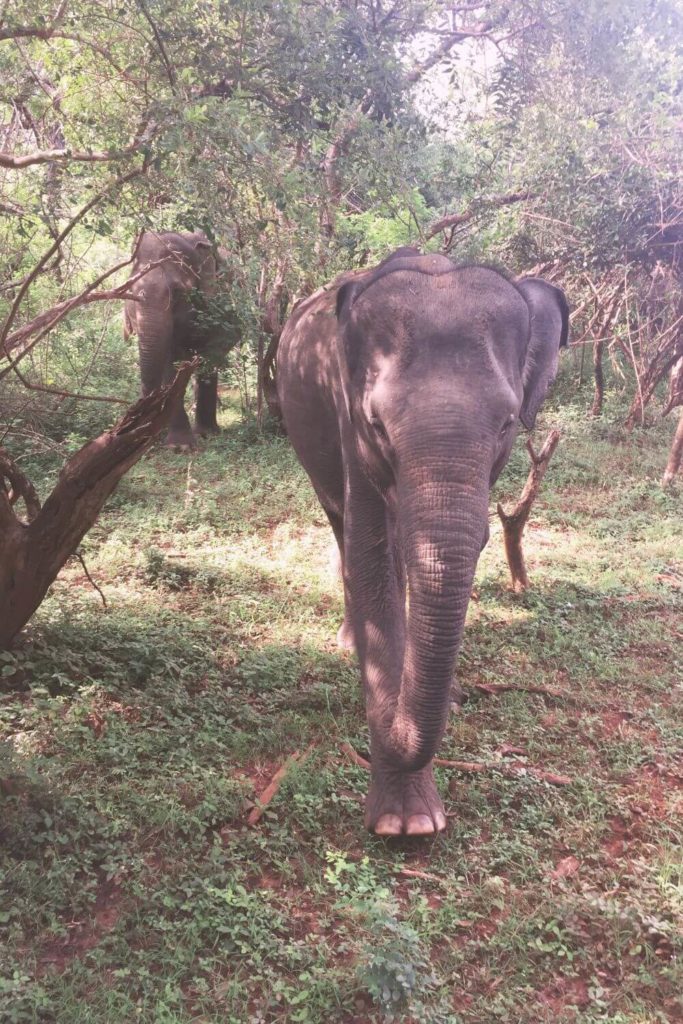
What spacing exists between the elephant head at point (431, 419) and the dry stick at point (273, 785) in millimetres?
549

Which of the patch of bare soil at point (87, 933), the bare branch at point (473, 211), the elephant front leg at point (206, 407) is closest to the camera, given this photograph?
the patch of bare soil at point (87, 933)

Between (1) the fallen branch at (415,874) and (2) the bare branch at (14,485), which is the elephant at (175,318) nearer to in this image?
(2) the bare branch at (14,485)

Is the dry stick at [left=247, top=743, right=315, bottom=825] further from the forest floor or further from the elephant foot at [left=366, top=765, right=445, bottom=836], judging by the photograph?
the elephant foot at [left=366, top=765, right=445, bottom=836]

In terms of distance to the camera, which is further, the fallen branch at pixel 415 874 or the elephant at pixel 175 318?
the elephant at pixel 175 318

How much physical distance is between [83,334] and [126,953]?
9.92 meters

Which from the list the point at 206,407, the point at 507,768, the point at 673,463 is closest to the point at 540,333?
the point at 507,768

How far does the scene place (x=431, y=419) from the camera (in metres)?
3.06

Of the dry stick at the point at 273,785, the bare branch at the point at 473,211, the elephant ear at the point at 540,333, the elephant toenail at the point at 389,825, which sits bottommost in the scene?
the dry stick at the point at 273,785

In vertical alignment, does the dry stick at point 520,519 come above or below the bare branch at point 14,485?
below

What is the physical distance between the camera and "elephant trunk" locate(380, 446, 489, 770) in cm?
294

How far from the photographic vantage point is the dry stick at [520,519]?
6258 millimetres

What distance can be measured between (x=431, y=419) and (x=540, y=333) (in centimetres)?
100

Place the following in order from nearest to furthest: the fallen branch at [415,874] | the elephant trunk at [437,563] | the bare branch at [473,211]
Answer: the elephant trunk at [437,563] → the fallen branch at [415,874] → the bare branch at [473,211]

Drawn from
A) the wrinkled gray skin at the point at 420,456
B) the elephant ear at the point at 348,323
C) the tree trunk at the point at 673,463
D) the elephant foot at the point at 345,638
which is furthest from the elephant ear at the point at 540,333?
the tree trunk at the point at 673,463
